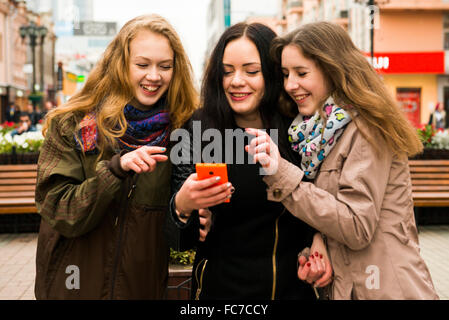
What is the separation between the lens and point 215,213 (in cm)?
222

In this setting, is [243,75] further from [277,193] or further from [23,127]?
[23,127]

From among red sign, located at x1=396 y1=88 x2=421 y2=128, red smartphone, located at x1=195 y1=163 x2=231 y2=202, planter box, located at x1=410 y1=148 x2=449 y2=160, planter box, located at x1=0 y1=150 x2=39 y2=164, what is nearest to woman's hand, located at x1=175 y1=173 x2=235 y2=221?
red smartphone, located at x1=195 y1=163 x2=231 y2=202

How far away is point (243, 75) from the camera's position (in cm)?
222

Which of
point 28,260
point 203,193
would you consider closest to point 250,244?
point 203,193

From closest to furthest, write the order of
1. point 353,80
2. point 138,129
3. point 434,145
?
point 353,80
point 138,129
point 434,145

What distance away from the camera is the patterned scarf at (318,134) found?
2.00m

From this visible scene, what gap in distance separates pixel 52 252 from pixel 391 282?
55.8 inches

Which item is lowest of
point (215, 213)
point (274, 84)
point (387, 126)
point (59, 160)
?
point (215, 213)

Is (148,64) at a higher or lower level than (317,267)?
higher

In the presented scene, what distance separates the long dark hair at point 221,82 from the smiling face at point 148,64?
21cm

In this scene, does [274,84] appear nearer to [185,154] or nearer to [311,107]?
[311,107]

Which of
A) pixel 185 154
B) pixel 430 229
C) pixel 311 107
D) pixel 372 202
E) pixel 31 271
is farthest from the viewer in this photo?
pixel 430 229

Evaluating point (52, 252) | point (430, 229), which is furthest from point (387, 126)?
point (430, 229)

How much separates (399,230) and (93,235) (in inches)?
50.7
